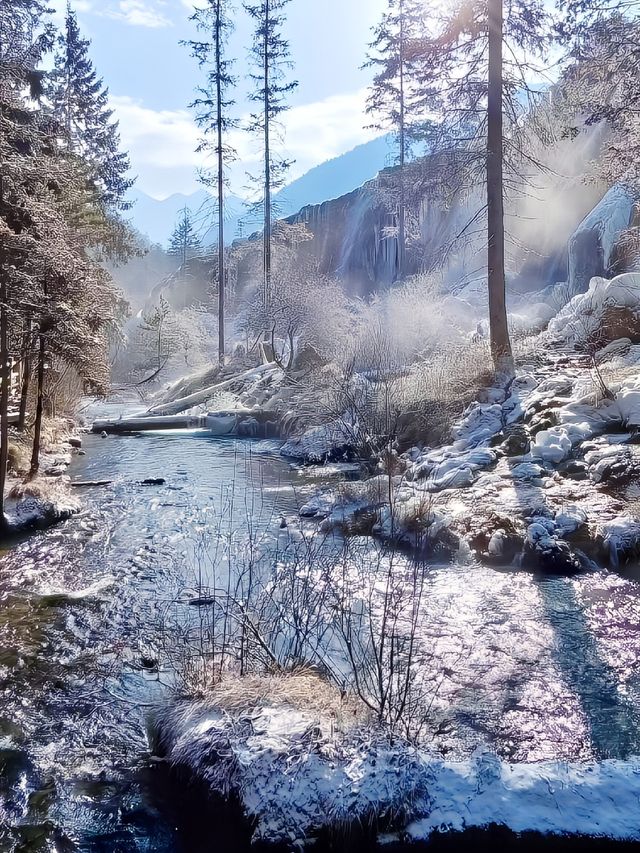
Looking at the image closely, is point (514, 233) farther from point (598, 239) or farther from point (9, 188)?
point (9, 188)

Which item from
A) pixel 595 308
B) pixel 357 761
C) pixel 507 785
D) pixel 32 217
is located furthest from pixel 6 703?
pixel 595 308

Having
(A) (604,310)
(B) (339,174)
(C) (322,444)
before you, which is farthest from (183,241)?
(B) (339,174)

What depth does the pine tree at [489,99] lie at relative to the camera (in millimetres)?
11859

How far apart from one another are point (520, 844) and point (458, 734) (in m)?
0.89

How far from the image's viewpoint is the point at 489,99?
12.0 meters

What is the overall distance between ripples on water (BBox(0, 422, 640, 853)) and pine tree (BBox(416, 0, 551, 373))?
24.0ft

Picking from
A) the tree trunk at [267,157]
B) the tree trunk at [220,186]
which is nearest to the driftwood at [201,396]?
the tree trunk at [220,186]

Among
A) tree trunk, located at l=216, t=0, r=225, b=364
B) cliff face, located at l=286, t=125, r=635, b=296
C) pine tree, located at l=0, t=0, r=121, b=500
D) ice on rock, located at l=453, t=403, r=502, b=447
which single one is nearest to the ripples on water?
pine tree, located at l=0, t=0, r=121, b=500

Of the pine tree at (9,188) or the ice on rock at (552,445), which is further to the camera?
the ice on rock at (552,445)

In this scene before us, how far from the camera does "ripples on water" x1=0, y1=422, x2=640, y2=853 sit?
3727 millimetres

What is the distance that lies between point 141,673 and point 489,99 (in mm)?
11934

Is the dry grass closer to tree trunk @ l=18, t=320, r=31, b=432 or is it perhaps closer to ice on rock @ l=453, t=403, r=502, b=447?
tree trunk @ l=18, t=320, r=31, b=432

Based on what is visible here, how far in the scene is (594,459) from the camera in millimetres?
8602

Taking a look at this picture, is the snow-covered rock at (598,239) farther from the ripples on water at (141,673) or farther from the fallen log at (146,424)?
the ripples on water at (141,673)
